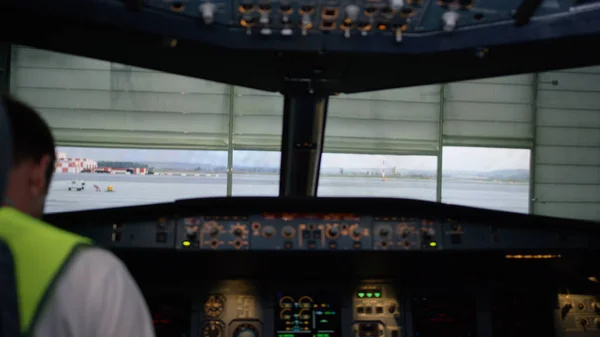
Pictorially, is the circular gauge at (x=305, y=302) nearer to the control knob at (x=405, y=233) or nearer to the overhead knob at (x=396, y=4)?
the control knob at (x=405, y=233)

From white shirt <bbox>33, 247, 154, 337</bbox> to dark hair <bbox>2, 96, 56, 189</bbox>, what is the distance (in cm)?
13

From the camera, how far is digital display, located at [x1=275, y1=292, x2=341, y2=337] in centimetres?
289

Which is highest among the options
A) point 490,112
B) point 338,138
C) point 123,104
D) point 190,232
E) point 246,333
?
point 490,112

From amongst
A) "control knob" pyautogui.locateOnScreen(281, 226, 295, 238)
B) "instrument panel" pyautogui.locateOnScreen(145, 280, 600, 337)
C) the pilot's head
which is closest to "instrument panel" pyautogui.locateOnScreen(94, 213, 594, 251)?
"control knob" pyautogui.locateOnScreen(281, 226, 295, 238)

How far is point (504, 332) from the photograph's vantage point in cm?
299

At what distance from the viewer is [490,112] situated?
7.95 metres

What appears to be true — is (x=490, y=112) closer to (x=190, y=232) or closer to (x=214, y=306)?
(x=214, y=306)

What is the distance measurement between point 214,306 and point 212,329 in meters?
0.10

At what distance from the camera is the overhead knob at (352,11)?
2184 mm

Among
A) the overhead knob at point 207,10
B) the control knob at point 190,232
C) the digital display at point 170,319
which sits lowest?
the digital display at point 170,319

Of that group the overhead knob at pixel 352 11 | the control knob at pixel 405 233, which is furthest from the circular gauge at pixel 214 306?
the overhead knob at pixel 352 11

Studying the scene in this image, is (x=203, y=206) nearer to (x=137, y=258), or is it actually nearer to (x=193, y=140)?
(x=137, y=258)

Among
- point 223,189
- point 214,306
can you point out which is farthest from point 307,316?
point 223,189

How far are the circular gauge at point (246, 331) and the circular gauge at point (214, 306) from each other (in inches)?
4.2
